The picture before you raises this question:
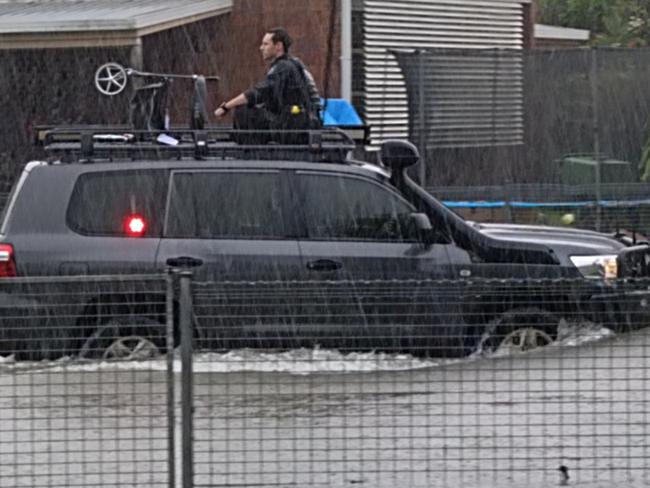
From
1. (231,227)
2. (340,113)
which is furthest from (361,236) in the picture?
(340,113)

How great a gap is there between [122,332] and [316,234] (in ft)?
10.7

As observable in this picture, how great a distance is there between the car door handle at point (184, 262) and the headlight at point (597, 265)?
105 inches

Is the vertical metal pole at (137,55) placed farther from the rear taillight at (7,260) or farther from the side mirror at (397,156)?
the rear taillight at (7,260)

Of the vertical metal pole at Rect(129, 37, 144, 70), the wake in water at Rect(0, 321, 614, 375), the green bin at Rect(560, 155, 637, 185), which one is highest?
the vertical metal pole at Rect(129, 37, 144, 70)

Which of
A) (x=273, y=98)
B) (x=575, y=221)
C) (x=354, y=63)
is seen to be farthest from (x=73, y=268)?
(x=354, y=63)

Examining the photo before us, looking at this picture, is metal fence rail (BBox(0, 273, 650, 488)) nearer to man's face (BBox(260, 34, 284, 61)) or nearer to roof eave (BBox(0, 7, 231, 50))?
man's face (BBox(260, 34, 284, 61))

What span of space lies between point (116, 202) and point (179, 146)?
23.9 inches

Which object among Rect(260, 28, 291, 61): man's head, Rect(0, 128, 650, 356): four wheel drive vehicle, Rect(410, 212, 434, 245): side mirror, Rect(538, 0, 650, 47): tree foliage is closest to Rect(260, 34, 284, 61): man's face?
Rect(260, 28, 291, 61): man's head

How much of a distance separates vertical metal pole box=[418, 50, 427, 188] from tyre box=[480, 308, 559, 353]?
9.53 metres

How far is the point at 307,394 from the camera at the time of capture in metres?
6.57

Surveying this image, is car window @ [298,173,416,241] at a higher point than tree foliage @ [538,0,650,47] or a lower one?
lower

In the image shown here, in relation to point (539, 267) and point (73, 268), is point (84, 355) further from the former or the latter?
point (539, 267)

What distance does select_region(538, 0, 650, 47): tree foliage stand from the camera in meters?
35.2

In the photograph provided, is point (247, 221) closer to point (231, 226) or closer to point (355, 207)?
point (231, 226)
